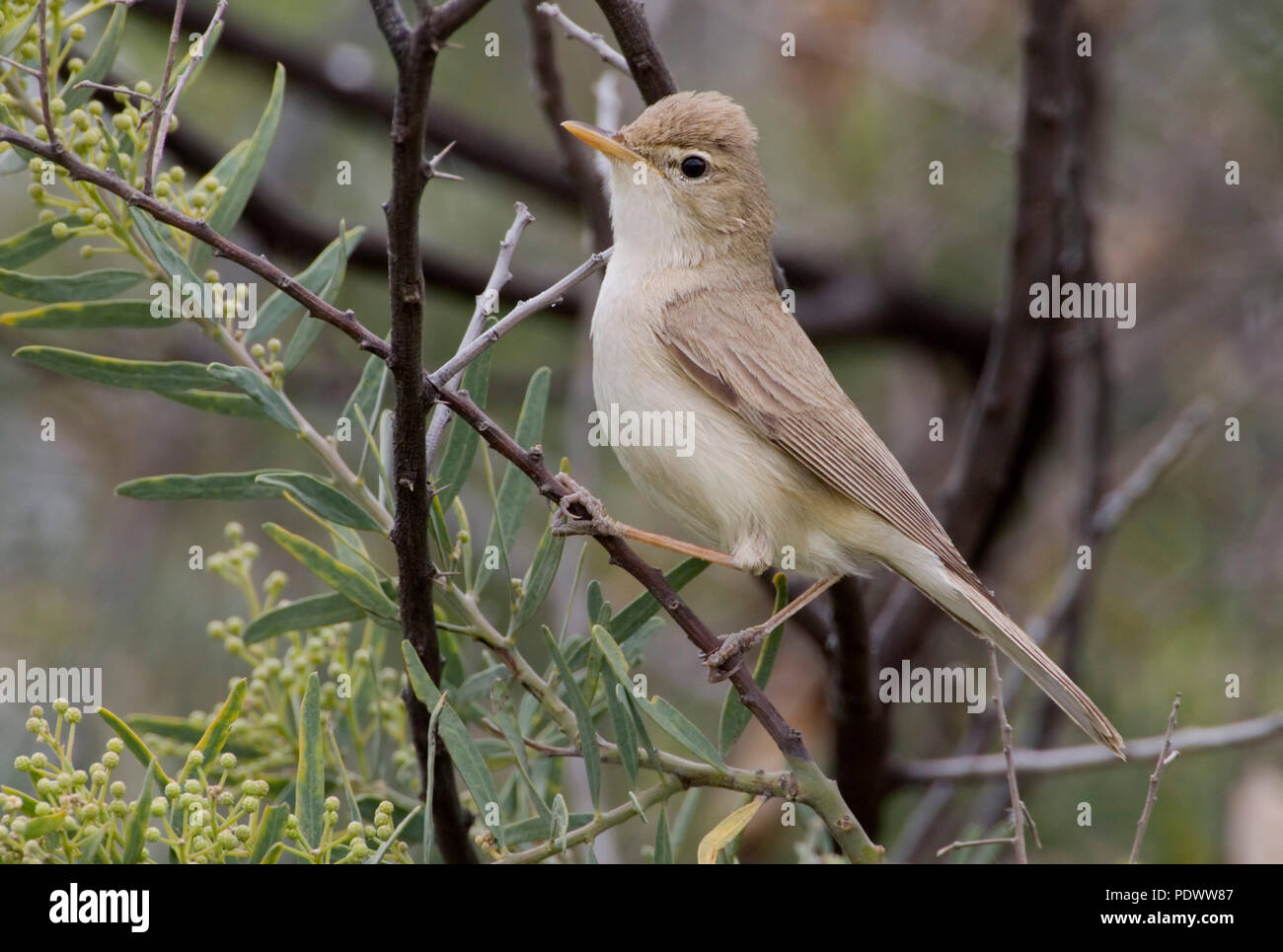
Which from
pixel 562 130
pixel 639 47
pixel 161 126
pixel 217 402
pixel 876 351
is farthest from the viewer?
pixel 876 351

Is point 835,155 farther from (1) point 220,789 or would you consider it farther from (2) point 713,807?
(1) point 220,789

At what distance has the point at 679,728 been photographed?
7.41 feet

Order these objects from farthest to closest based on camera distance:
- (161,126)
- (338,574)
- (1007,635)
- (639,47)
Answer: (1007,635) < (639,47) < (338,574) < (161,126)

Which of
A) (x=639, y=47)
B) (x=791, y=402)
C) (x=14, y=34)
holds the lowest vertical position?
(x=791, y=402)

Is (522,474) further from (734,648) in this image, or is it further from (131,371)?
(131,371)

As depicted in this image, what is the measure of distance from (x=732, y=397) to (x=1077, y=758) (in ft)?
4.91

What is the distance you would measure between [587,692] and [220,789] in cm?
67

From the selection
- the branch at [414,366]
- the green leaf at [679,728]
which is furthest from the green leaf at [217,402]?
the green leaf at [679,728]

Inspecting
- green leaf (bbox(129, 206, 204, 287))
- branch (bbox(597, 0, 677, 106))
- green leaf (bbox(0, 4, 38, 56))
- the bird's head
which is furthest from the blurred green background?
green leaf (bbox(0, 4, 38, 56))

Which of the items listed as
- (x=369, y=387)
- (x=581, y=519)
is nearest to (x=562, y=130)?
(x=369, y=387)

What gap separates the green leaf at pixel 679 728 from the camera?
2.21m

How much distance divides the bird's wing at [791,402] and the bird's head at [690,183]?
0.22 m

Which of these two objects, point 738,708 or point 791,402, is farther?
point 791,402
